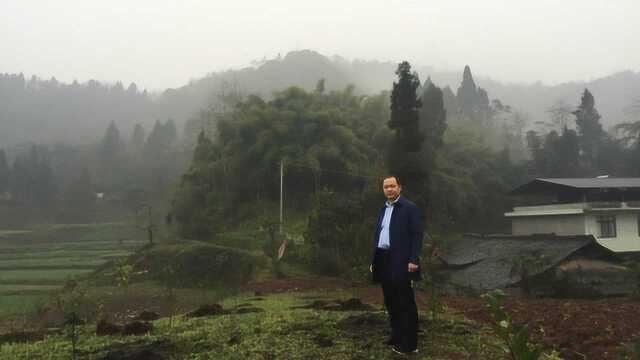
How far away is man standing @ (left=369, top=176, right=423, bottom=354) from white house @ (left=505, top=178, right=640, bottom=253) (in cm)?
2736

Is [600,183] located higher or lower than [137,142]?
lower

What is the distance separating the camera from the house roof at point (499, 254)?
18703mm

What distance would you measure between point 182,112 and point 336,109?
98.4m

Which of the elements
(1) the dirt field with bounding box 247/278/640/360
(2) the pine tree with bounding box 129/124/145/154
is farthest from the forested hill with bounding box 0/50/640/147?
(1) the dirt field with bounding box 247/278/640/360

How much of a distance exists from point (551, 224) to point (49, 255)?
31374mm

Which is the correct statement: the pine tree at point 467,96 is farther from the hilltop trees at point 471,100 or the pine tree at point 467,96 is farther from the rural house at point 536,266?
the rural house at point 536,266

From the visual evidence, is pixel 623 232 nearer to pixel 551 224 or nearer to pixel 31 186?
pixel 551 224

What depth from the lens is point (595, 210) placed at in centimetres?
2855

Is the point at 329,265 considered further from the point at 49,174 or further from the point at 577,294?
the point at 49,174

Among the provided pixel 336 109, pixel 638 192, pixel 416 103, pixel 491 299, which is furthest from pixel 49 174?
pixel 491 299

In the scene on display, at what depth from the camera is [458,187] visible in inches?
1417

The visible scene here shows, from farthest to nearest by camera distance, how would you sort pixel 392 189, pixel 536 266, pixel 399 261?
pixel 536 266, pixel 392 189, pixel 399 261

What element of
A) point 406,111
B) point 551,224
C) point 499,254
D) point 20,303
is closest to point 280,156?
point 406,111

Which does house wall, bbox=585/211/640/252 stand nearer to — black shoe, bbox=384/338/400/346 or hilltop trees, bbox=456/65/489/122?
black shoe, bbox=384/338/400/346
